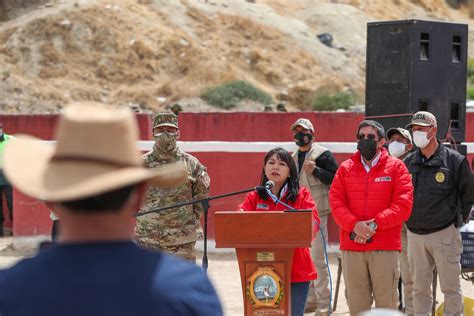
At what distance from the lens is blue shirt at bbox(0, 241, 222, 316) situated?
2908 mm

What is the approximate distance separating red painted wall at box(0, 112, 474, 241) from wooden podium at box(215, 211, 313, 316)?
24.2 ft

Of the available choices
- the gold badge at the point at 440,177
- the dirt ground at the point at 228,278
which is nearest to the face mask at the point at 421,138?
the gold badge at the point at 440,177

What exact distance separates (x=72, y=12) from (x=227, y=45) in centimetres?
574

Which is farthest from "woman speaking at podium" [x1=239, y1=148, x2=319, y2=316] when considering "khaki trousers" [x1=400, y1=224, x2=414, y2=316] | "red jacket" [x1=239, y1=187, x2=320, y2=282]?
"khaki trousers" [x1=400, y1=224, x2=414, y2=316]

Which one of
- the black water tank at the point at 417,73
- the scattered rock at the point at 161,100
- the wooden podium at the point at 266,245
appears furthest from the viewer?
the scattered rock at the point at 161,100

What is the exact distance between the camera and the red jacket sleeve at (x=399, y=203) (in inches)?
340

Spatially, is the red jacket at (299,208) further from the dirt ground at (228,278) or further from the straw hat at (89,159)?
the straw hat at (89,159)

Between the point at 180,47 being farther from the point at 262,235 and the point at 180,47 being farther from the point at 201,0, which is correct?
the point at 262,235

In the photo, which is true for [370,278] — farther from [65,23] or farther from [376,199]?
[65,23]

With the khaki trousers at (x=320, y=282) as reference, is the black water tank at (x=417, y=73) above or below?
above

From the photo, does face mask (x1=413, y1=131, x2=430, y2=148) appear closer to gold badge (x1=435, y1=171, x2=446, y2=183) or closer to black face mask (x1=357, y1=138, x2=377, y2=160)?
gold badge (x1=435, y1=171, x2=446, y2=183)

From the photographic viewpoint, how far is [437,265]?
9547mm

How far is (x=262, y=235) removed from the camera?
305 inches

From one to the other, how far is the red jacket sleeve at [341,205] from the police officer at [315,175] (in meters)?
2.01
